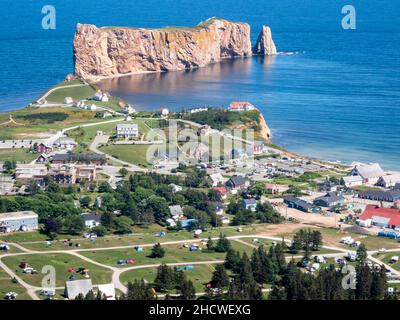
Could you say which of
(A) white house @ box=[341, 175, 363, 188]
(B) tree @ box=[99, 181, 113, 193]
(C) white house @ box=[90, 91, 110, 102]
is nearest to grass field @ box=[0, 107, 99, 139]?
(C) white house @ box=[90, 91, 110, 102]

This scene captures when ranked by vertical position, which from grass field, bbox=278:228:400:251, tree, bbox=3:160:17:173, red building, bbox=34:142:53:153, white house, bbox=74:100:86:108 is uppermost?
white house, bbox=74:100:86:108

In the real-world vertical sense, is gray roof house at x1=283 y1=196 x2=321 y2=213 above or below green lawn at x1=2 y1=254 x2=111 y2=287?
below

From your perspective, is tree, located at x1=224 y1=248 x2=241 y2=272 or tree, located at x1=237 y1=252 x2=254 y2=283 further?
tree, located at x1=224 y1=248 x2=241 y2=272

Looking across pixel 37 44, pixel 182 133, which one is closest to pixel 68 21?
pixel 37 44

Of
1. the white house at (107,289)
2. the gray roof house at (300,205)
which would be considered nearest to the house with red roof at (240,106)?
the gray roof house at (300,205)

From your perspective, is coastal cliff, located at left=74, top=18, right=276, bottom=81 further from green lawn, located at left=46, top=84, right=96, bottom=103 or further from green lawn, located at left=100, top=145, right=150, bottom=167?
green lawn, located at left=100, top=145, right=150, bottom=167

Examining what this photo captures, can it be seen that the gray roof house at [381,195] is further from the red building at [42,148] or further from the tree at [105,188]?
the red building at [42,148]

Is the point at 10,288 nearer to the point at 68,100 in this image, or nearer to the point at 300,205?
the point at 300,205
